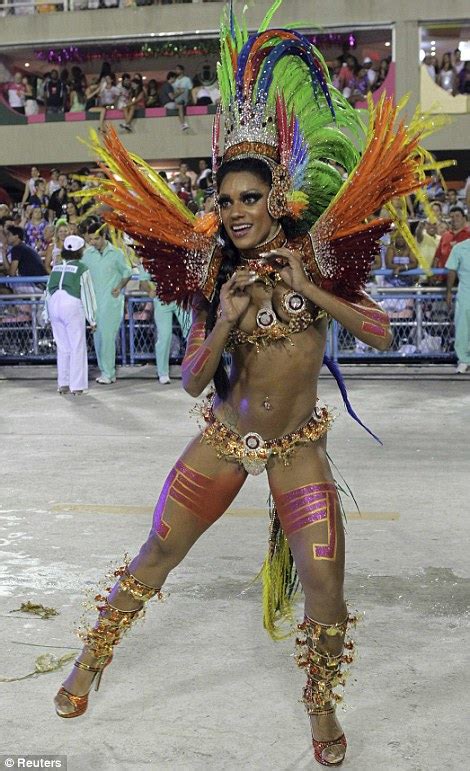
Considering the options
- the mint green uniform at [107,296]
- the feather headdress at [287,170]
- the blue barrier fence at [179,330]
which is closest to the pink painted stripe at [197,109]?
the blue barrier fence at [179,330]

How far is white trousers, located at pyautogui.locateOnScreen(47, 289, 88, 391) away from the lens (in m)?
11.8

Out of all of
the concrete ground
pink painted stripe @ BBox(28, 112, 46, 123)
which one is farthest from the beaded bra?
pink painted stripe @ BBox(28, 112, 46, 123)

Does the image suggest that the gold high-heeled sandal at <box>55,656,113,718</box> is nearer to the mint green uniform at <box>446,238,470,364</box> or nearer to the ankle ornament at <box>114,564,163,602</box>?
the ankle ornament at <box>114,564,163,602</box>

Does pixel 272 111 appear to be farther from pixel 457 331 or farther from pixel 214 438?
pixel 457 331

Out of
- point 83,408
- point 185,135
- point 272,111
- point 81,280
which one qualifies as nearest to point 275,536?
point 272,111

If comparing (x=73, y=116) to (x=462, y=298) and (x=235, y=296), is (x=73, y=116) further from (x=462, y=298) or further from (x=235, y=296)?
(x=235, y=296)

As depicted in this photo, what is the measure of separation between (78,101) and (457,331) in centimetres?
1456

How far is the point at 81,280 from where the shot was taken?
38.9 feet

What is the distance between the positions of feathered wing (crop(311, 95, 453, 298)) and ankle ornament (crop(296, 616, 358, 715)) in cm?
105

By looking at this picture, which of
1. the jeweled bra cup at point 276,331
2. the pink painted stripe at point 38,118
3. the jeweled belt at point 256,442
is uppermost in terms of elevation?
the pink painted stripe at point 38,118

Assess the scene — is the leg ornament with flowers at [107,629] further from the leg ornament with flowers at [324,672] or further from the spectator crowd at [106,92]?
the spectator crowd at [106,92]

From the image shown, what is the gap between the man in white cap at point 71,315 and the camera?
11.8 metres

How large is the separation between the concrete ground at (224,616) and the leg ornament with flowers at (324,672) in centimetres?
7

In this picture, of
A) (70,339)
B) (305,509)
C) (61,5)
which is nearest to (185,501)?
(305,509)
